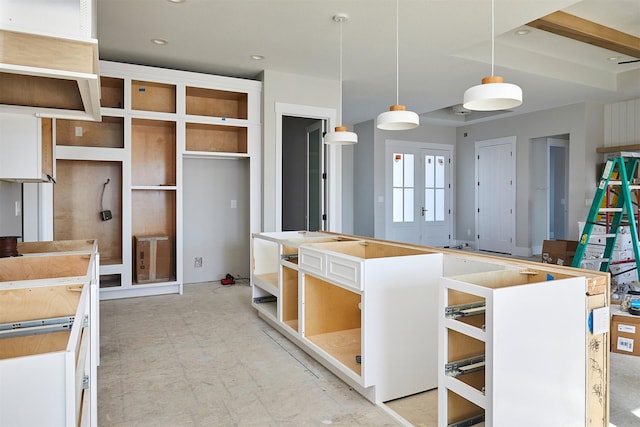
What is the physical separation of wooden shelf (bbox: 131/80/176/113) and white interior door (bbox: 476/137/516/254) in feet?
20.9

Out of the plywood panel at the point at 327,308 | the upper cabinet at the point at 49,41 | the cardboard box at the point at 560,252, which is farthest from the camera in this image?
the cardboard box at the point at 560,252

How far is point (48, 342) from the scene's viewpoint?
161 cm

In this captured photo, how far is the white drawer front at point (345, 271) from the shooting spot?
7.40 feet

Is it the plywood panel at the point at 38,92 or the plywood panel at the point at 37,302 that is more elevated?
the plywood panel at the point at 38,92

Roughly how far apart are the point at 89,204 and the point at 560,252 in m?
6.13

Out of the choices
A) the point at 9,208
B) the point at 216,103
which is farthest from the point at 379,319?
the point at 216,103

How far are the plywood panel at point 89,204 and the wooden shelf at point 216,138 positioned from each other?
3.10 feet

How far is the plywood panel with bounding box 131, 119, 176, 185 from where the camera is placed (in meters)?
4.99

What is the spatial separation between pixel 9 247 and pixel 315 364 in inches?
77.1

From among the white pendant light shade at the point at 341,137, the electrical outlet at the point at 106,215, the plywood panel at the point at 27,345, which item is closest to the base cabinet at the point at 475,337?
the white pendant light shade at the point at 341,137

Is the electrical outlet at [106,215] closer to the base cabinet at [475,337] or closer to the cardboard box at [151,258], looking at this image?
the cardboard box at [151,258]

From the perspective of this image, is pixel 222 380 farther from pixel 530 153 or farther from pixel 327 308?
pixel 530 153

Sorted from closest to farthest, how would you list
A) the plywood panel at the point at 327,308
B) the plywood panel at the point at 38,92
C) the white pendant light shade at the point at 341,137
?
the plywood panel at the point at 38,92 < the plywood panel at the point at 327,308 < the white pendant light shade at the point at 341,137

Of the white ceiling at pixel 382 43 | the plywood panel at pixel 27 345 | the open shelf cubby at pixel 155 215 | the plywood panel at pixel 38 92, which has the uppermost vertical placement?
the white ceiling at pixel 382 43
